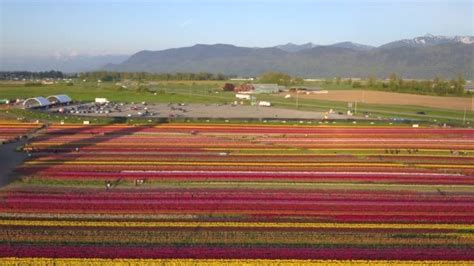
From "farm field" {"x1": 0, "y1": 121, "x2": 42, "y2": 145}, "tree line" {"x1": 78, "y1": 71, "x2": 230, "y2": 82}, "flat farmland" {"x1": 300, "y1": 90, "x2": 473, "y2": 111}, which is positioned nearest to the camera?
"farm field" {"x1": 0, "y1": 121, "x2": 42, "y2": 145}

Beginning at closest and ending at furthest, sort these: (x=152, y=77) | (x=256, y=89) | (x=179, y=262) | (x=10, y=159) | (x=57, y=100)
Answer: (x=179, y=262), (x=10, y=159), (x=57, y=100), (x=256, y=89), (x=152, y=77)

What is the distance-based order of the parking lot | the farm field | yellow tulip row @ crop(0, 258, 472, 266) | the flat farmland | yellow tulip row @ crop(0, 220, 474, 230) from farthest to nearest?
the flat farmland, the parking lot, the farm field, yellow tulip row @ crop(0, 220, 474, 230), yellow tulip row @ crop(0, 258, 472, 266)

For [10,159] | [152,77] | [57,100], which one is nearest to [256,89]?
[57,100]

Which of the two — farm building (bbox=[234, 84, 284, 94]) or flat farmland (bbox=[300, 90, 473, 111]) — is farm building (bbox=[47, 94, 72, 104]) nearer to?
flat farmland (bbox=[300, 90, 473, 111])

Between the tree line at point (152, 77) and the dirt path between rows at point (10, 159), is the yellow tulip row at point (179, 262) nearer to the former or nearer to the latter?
the dirt path between rows at point (10, 159)

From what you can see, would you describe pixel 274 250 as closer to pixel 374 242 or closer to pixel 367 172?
pixel 374 242

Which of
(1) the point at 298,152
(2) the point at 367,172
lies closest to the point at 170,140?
(1) the point at 298,152

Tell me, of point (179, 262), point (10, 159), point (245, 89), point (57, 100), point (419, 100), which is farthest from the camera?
point (245, 89)

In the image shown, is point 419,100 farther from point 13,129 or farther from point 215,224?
point 215,224

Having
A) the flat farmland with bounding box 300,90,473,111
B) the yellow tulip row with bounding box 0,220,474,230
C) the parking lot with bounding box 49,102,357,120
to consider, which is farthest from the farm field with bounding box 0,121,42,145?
the flat farmland with bounding box 300,90,473,111
